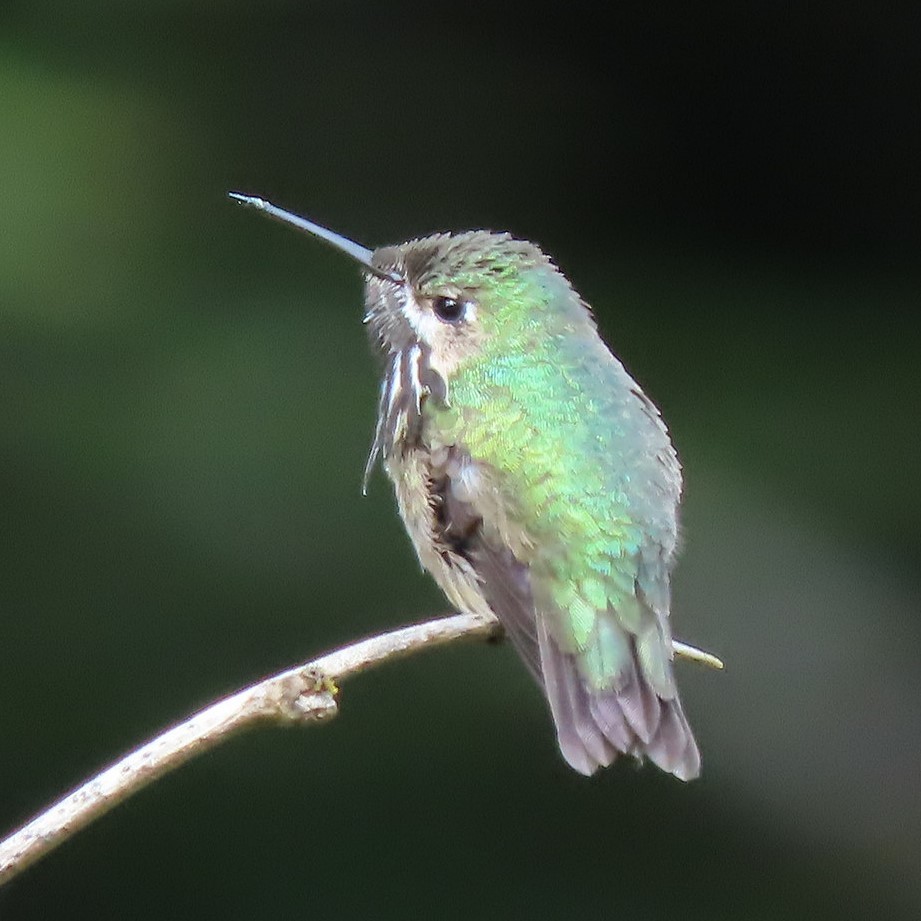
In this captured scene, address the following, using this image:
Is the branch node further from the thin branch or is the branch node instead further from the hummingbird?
the hummingbird

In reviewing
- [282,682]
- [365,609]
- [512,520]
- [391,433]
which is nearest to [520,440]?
[512,520]

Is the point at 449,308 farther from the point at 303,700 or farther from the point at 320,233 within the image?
the point at 303,700

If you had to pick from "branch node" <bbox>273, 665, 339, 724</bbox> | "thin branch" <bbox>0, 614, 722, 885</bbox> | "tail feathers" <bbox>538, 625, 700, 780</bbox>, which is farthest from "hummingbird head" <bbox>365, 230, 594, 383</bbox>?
"branch node" <bbox>273, 665, 339, 724</bbox>

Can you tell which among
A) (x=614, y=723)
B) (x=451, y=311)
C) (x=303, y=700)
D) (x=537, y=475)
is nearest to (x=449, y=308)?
(x=451, y=311)

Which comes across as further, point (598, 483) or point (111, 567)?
point (111, 567)

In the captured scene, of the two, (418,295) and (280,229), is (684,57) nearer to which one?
(280,229)

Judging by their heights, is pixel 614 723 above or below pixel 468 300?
below
